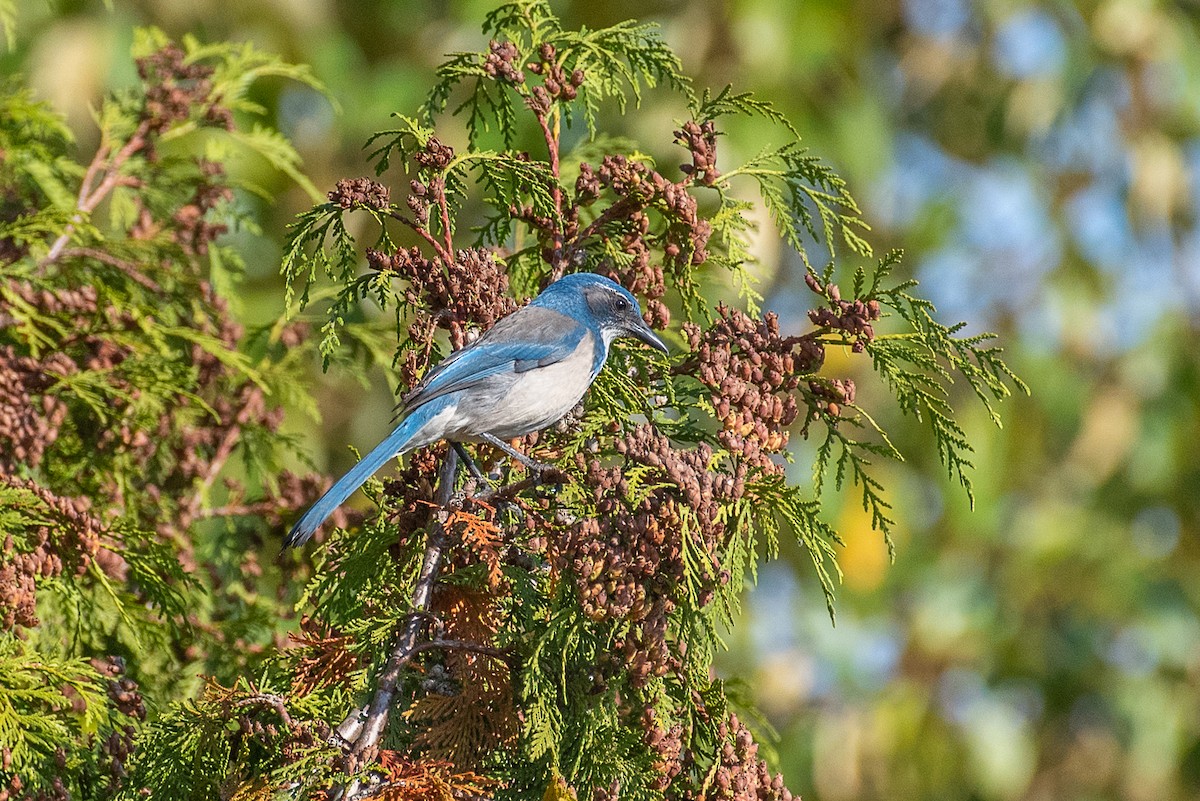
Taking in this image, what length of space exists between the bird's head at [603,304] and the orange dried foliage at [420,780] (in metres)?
1.16

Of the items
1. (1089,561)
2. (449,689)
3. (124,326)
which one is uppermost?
(1089,561)

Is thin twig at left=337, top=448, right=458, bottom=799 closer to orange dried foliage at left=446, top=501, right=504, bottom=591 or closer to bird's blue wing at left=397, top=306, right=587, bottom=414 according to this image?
orange dried foliage at left=446, top=501, right=504, bottom=591

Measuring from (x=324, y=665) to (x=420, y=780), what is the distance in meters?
0.50

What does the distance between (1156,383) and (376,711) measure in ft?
29.4

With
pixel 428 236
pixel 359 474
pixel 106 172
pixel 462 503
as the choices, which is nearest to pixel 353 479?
pixel 359 474

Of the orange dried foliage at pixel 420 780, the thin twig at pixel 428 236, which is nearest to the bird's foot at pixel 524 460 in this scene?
the thin twig at pixel 428 236

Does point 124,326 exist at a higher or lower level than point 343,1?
lower

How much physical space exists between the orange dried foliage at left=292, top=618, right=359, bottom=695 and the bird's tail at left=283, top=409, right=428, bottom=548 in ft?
0.73

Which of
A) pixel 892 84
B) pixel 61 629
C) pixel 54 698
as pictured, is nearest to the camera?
pixel 54 698

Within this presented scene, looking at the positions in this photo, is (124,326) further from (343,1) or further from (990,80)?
(990,80)

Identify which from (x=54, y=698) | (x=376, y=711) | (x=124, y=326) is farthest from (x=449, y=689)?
(x=124, y=326)

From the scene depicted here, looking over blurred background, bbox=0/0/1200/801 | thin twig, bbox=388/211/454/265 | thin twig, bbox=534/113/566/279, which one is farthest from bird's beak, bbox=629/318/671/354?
blurred background, bbox=0/0/1200/801

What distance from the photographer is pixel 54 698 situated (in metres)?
2.93

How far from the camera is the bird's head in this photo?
3352 millimetres
